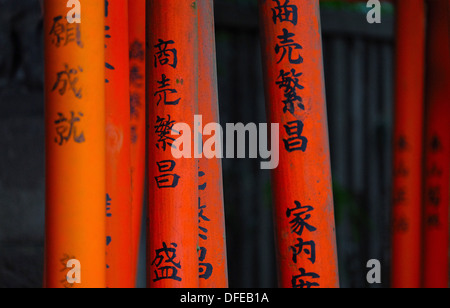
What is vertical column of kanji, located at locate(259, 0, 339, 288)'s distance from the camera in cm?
58

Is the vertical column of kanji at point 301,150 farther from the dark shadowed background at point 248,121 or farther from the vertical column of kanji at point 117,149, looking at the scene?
the dark shadowed background at point 248,121

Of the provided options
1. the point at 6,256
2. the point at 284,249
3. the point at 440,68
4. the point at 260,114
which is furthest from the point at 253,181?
the point at 284,249

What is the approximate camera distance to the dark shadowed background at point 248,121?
53.6 inches

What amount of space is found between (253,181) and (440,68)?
0.80 m

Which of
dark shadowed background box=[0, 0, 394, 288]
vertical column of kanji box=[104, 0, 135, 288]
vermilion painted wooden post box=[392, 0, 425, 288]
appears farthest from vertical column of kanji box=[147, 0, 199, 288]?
dark shadowed background box=[0, 0, 394, 288]

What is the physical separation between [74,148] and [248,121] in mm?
1158

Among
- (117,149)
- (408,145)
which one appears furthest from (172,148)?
(408,145)

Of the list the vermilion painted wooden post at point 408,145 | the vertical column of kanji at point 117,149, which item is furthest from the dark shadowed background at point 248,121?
the vertical column of kanji at point 117,149

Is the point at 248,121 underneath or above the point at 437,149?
above

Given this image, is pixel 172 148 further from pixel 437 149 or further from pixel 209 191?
pixel 437 149

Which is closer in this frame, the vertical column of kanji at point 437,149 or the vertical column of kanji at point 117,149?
the vertical column of kanji at point 117,149

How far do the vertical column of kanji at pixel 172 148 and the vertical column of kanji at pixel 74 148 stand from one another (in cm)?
8

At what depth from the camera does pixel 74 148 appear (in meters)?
0.47
